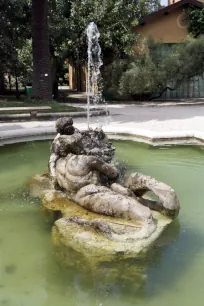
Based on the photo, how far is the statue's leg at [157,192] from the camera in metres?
4.48

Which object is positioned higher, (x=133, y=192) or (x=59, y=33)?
(x=59, y=33)

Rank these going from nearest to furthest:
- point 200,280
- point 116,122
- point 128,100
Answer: point 200,280, point 116,122, point 128,100

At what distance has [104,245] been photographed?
3818mm

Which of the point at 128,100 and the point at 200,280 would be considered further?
the point at 128,100

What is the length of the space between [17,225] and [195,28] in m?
21.6

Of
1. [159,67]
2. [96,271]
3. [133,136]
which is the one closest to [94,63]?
[159,67]

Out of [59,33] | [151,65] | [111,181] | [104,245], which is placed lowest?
[104,245]

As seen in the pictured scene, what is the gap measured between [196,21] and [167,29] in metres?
1.76

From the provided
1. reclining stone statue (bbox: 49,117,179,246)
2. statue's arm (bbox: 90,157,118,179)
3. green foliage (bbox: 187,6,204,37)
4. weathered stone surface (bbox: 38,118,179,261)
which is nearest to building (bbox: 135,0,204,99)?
green foliage (bbox: 187,6,204,37)

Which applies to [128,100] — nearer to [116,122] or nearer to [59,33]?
[59,33]

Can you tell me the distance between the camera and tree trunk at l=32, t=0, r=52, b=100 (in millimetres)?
17625

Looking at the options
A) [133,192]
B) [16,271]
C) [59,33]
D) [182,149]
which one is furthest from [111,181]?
[59,33]

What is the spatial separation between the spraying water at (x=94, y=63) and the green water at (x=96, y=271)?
1641 cm

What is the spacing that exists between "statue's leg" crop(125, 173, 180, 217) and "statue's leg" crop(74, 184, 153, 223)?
296mm
